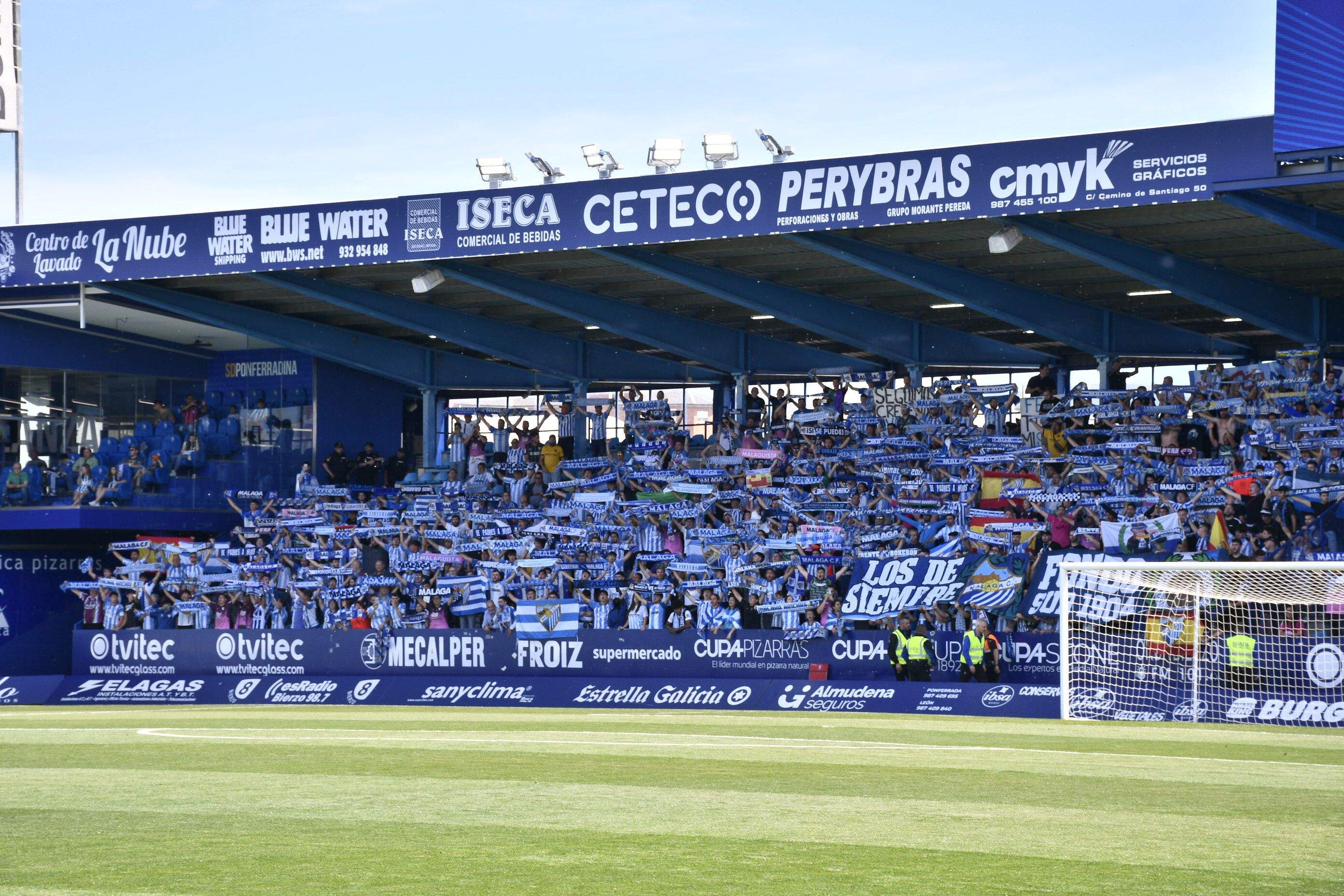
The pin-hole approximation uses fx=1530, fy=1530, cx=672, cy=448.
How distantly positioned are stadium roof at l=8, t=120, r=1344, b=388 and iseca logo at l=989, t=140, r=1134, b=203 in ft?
0.28

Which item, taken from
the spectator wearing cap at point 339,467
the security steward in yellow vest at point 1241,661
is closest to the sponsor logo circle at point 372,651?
the spectator wearing cap at point 339,467

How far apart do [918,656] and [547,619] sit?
6943mm

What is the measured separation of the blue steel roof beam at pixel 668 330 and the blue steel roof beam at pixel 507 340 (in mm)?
1391

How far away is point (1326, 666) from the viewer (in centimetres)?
1959

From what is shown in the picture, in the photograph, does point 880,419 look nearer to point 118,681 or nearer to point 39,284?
point 118,681

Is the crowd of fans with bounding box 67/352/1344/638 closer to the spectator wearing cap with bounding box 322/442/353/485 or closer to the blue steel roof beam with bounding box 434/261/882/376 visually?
the spectator wearing cap with bounding box 322/442/353/485

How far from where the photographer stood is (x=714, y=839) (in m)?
8.15

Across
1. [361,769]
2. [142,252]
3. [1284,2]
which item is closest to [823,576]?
[1284,2]

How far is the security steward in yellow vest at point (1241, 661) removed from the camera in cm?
1969

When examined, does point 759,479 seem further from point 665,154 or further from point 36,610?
point 36,610

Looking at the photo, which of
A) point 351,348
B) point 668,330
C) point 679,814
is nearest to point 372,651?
point 668,330

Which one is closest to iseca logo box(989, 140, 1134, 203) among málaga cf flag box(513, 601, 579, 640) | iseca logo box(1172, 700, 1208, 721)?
iseca logo box(1172, 700, 1208, 721)

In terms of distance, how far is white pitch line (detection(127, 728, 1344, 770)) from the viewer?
1287cm

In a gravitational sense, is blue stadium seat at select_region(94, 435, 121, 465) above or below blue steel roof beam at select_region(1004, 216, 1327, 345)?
below
